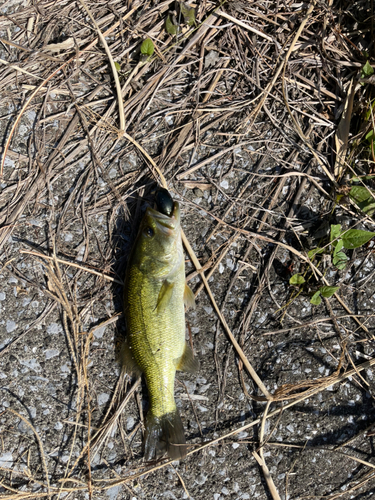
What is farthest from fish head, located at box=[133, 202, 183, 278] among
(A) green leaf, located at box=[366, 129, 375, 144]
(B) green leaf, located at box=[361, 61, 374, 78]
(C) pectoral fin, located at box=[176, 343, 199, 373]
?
(B) green leaf, located at box=[361, 61, 374, 78]

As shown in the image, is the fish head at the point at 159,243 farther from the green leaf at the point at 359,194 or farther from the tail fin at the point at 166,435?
the green leaf at the point at 359,194

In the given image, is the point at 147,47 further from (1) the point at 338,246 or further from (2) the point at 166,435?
(2) the point at 166,435

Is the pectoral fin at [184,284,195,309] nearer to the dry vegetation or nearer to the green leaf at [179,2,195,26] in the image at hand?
the dry vegetation

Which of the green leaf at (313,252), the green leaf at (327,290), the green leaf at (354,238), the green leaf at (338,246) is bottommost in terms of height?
the green leaf at (327,290)

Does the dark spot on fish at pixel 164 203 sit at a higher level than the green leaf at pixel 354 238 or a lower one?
higher

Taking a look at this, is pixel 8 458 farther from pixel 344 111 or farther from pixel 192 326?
pixel 344 111

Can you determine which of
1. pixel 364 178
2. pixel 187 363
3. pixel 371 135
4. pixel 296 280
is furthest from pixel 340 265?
pixel 187 363

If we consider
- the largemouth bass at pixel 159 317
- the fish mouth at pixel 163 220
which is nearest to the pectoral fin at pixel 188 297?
the largemouth bass at pixel 159 317
